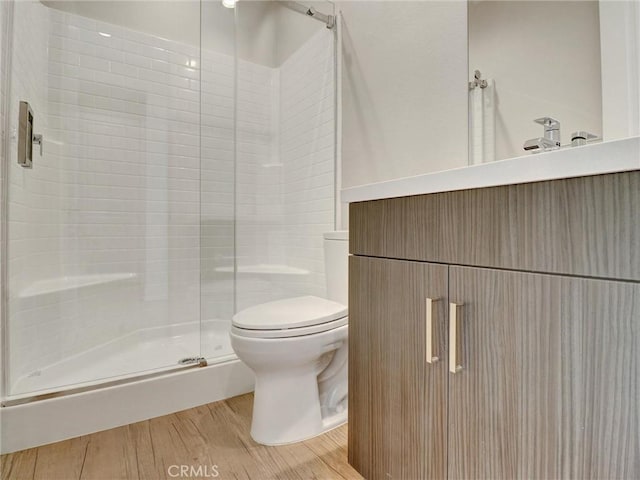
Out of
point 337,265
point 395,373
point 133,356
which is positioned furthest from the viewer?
point 133,356

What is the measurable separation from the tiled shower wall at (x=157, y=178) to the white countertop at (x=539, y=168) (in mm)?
1220

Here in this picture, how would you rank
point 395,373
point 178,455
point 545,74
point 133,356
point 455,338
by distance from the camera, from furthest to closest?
point 133,356, point 178,455, point 545,74, point 395,373, point 455,338

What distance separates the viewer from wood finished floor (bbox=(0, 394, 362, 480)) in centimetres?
106

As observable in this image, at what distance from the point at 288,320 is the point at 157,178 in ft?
4.46

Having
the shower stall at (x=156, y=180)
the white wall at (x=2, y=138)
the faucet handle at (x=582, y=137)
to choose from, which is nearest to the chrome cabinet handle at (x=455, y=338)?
the faucet handle at (x=582, y=137)

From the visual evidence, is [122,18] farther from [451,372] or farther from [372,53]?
[451,372]

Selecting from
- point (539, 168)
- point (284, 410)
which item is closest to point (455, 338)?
point (539, 168)

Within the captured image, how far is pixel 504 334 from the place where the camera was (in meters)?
0.65

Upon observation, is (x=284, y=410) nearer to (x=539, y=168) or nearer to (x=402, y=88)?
(x=539, y=168)

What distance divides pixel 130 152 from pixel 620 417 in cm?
223

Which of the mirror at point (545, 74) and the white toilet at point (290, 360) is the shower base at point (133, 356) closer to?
the white toilet at point (290, 360)

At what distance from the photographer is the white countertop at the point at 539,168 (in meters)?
0.50

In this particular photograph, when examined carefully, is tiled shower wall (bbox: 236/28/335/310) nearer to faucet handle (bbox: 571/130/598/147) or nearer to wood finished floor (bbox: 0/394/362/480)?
wood finished floor (bbox: 0/394/362/480)

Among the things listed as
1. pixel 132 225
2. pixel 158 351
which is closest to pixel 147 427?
pixel 158 351
